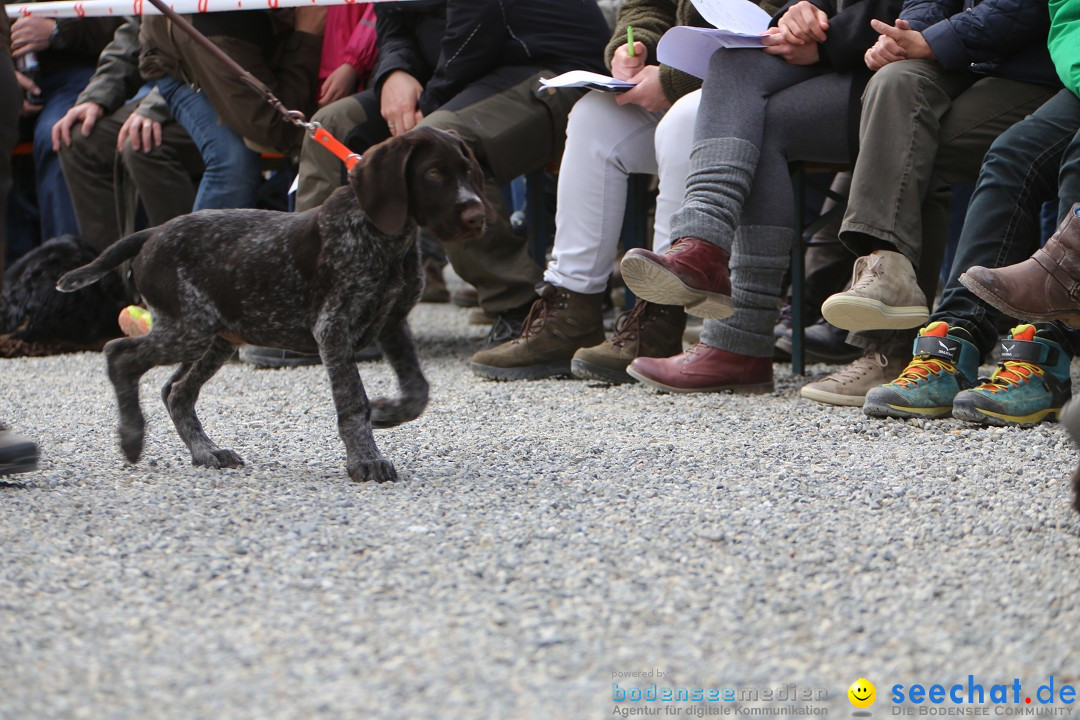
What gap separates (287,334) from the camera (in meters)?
3.18

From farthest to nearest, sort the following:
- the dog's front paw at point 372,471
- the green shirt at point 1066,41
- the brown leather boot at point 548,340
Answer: the brown leather boot at point 548,340
the green shirt at point 1066,41
the dog's front paw at point 372,471

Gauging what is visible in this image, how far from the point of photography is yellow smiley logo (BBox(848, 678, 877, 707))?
5.45 feet

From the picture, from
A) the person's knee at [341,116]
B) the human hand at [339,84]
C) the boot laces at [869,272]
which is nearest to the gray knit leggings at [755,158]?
the boot laces at [869,272]

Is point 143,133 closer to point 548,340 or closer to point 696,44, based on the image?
point 548,340

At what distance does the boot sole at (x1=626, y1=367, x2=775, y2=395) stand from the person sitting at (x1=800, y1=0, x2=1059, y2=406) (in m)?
0.58

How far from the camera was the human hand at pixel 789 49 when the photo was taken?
414 cm

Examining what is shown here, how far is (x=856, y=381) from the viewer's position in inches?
160

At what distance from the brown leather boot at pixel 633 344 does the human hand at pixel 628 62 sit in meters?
0.90

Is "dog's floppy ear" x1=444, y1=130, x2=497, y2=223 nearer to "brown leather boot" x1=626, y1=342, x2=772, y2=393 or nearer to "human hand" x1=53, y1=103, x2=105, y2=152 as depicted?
"brown leather boot" x1=626, y1=342, x2=772, y2=393

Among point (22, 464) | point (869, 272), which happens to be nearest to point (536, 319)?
point (869, 272)

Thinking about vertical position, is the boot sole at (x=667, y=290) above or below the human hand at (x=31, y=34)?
above

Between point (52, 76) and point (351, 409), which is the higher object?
point (351, 409)

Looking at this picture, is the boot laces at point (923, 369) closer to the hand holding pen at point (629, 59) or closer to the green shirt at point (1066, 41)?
the green shirt at point (1066, 41)

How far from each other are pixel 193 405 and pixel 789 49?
90.6 inches
